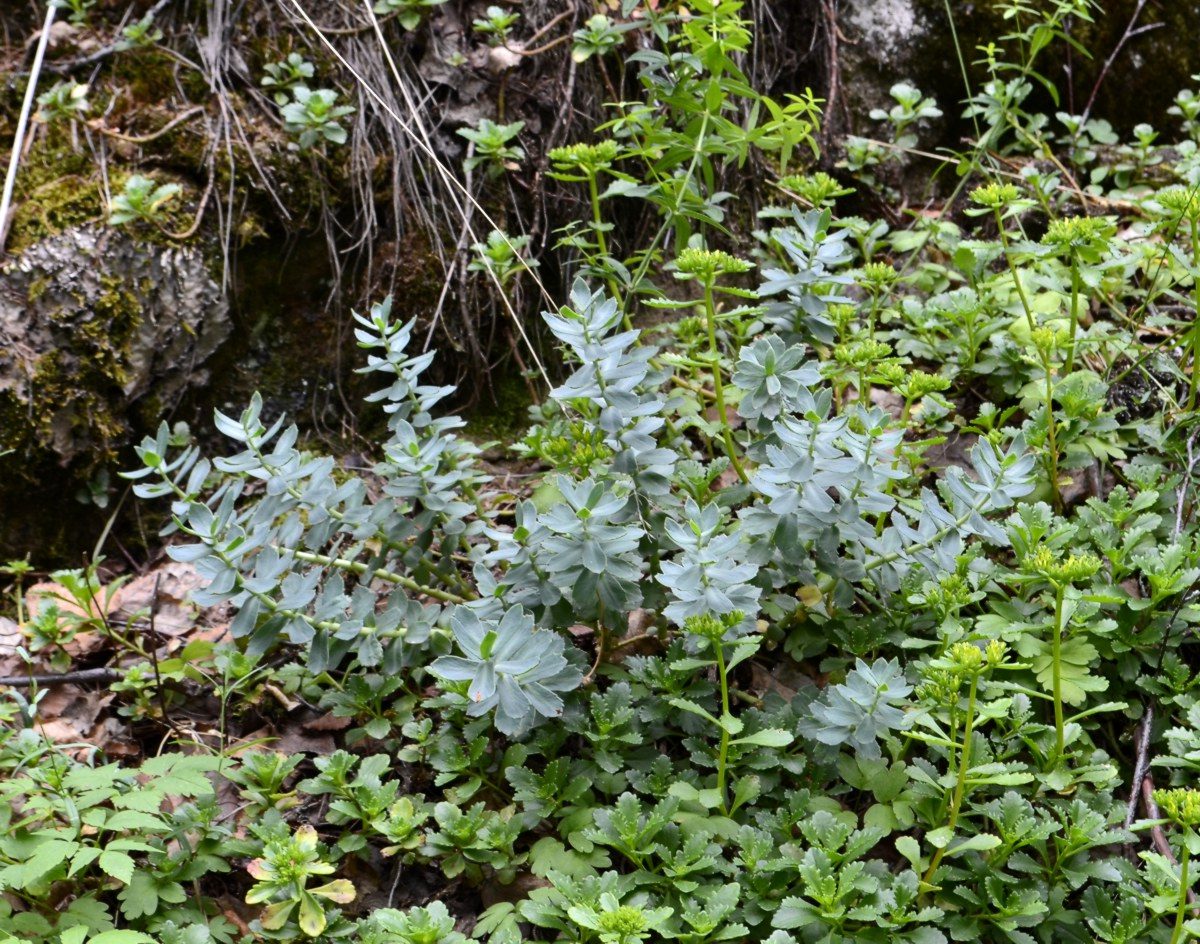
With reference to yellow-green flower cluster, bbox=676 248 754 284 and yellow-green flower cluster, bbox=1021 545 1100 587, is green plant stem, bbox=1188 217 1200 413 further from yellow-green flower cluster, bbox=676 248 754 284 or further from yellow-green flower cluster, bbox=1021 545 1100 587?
yellow-green flower cluster, bbox=676 248 754 284

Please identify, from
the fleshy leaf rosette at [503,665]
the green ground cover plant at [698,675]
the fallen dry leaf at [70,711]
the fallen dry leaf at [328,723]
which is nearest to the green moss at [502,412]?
the green ground cover plant at [698,675]

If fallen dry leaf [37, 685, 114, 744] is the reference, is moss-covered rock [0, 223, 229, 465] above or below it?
above

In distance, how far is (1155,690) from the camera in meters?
2.18

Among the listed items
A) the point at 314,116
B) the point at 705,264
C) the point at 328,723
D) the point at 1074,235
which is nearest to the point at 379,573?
the point at 328,723

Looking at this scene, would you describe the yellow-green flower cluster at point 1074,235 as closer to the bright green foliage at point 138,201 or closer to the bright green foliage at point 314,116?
the bright green foliage at point 314,116

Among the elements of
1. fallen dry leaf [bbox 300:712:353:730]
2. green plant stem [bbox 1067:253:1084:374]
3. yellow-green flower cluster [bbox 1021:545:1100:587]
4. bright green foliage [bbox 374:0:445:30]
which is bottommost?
fallen dry leaf [bbox 300:712:353:730]

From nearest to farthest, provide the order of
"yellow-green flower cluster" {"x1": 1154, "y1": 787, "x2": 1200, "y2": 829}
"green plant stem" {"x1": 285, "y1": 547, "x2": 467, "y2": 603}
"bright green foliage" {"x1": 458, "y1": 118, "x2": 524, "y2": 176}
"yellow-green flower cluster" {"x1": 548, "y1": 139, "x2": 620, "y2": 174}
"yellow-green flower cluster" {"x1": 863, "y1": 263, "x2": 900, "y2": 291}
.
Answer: "yellow-green flower cluster" {"x1": 1154, "y1": 787, "x2": 1200, "y2": 829}, "green plant stem" {"x1": 285, "y1": 547, "x2": 467, "y2": 603}, "yellow-green flower cluster" {"x1": 548, "y1": 139, "x2": 620, "y2": 174}, "yellow-green flower cluster" {"x1": 863, "y1": 263, "x2": 900, "y2": 291}, "bright green foliage" {"x1": 458, "y1": 118, "x2": 524, "y2": 176}

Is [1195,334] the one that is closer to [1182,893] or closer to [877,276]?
[877,276]

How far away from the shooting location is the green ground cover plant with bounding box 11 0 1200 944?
6.27 feet

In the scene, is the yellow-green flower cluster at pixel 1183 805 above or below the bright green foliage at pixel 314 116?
below

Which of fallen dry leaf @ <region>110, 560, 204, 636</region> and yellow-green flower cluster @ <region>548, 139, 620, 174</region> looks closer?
yellow-green flower cluster @ <region>548, 139, 620, 174</region>

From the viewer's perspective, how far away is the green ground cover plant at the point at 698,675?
1912 mm

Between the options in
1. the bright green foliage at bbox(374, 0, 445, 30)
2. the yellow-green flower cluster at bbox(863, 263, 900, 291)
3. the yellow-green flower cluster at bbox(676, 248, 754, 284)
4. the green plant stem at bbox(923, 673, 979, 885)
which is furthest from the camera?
the bright green foliage at bbox(374, 0, 445, 30)

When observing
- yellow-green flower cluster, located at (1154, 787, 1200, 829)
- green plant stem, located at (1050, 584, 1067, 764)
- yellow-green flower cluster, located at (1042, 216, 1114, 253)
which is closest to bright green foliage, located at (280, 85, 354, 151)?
yellow-green flower cluster, located at (1042, 216, 1114, 253)
